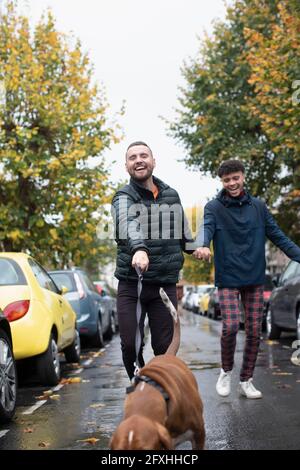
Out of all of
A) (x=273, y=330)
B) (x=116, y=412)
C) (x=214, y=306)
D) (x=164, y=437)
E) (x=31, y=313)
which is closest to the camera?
(x=164, y=437)

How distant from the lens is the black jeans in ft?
18.5

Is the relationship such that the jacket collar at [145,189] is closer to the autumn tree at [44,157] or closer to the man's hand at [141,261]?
the man's hand at [141,261]

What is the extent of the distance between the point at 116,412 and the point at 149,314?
1774mm

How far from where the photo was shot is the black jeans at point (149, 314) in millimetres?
5645

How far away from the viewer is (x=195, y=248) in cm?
611

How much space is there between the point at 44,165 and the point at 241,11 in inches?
494

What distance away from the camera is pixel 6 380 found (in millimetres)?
6938

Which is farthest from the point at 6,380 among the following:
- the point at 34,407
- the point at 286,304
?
the point at 286,304

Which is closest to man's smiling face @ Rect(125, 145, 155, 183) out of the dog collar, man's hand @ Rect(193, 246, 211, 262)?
man's hand @ Rect(193, 246, 211, 262)

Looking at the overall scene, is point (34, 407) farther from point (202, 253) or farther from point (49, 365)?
point (202, 253)

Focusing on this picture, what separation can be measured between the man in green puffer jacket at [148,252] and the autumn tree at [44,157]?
47.3 ft

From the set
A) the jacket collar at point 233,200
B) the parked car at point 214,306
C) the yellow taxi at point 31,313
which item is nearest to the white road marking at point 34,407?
the yellow taxi at point 31,313

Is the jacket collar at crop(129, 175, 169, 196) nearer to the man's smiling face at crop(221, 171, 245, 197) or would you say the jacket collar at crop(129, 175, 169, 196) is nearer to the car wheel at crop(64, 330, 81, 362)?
the man's smiling face at crop(221, 171, 245, 197)
